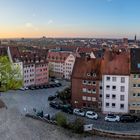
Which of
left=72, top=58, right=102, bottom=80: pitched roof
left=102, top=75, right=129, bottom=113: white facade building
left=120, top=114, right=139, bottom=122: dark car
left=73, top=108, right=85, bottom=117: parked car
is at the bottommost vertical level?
left=120, top=114, right=139, bottom=122: dark car

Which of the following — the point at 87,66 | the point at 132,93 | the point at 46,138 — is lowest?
the point at 46,138

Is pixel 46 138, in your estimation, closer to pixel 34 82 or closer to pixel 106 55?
pixel 106 55

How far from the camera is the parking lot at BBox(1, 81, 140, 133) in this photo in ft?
135

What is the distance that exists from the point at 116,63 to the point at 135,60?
Result: 270 centimetres

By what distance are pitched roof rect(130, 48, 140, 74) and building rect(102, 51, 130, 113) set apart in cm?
69

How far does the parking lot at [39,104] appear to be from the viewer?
4115cm

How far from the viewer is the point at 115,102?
48250mm

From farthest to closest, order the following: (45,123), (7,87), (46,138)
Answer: (7,87)
(45,123)
(46,138)

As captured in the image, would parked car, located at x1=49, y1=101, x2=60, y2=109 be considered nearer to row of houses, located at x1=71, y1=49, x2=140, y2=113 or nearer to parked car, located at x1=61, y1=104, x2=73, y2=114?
parked car, located at x1=61, y1=104, x2=73, y2=114

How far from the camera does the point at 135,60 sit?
48.5 meters

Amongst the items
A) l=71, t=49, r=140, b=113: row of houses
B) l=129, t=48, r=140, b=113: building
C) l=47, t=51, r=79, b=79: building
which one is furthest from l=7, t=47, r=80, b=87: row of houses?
l=129, t=48, r=140, b=113: building

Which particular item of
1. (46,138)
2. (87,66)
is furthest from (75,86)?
(46,138)

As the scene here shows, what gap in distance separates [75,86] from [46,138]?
563 inches

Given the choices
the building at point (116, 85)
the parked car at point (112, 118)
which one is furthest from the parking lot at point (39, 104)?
the building at point (116, 85)
